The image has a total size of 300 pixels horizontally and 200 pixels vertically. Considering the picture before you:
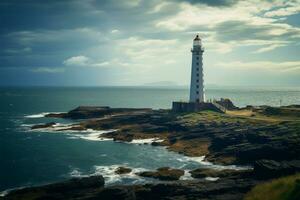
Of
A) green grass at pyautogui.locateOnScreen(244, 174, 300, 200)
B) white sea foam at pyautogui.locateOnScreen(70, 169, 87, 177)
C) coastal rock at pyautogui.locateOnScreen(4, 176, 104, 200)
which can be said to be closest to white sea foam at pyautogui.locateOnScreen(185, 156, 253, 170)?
green grass at pyautogui.locateOnScreen(244, 174, 300, 200)

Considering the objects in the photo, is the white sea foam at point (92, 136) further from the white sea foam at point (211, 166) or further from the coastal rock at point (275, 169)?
the coastal rock at point (275, 169)

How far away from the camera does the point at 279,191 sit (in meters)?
32.8

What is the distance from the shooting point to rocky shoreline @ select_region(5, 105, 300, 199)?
130 ft

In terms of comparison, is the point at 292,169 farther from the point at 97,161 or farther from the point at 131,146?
the point at 131,146

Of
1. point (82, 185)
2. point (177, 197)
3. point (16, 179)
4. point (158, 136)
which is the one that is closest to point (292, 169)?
point (177, 197)

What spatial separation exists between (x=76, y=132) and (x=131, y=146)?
75.9 ft

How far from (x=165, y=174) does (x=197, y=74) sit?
54.9m

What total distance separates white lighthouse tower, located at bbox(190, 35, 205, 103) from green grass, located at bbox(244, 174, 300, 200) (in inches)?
2568

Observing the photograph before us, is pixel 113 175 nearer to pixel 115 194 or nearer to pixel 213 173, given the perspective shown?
pixel 115 194

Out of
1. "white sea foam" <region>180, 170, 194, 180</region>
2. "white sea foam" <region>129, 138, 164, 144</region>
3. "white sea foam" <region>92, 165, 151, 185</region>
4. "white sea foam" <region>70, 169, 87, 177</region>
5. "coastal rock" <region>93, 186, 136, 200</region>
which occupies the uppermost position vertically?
"white sea foam" <region>129, 138, 164, 144</region>

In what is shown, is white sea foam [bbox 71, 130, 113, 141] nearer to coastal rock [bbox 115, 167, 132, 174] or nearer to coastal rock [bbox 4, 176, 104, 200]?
coastal rock [bbox 115, 167, 132, 174]

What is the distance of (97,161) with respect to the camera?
6062cm

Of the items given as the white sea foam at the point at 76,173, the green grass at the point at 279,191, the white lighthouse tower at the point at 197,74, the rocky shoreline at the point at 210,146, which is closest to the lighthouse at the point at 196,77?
the white lighthouse tower at the point at 197,74

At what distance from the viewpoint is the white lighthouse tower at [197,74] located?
100438 millimetres
